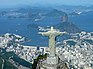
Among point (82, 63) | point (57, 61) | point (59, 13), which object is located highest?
point (57, 61)

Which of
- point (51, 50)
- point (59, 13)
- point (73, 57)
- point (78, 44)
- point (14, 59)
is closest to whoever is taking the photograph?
point (51, 50)

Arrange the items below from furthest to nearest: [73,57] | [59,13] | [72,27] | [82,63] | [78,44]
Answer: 1. [59,13]
2. [72,27]
3. [78,44]
4. [73,57]
5. [82,63]

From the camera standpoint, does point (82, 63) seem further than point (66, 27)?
No

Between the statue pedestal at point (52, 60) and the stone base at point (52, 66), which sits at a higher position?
the statue pedestal at point (52, 60)

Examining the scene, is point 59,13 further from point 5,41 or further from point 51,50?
point 51,50

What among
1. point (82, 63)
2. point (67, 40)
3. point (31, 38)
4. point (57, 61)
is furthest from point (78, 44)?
point (57, 61)

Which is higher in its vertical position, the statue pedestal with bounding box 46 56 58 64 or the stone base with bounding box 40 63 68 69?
the statue pedestal with bounding box 46 56 58 64

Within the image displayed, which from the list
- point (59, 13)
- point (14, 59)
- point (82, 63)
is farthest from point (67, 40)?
point (59, 13)

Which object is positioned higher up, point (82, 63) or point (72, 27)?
point (82, 63)

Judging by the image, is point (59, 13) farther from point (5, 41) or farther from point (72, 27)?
point (5, 41)
